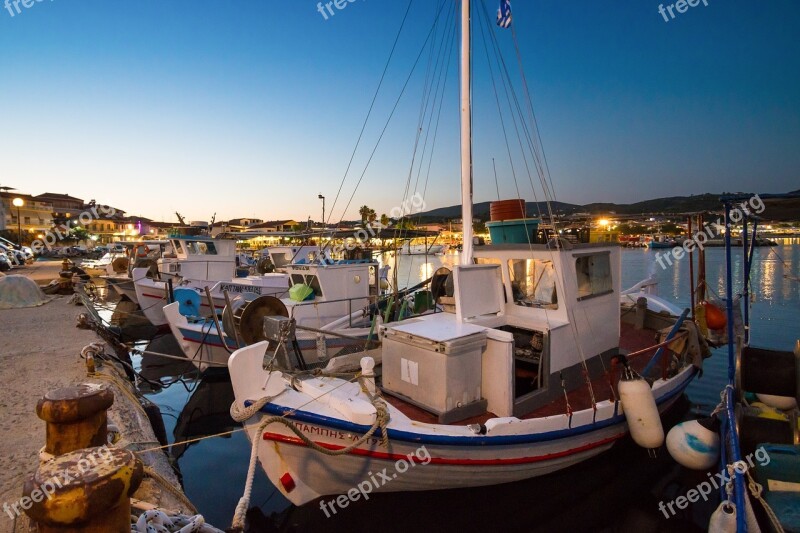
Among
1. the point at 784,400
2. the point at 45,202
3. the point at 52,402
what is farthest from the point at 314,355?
the point at 45,202

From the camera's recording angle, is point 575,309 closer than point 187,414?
Yes

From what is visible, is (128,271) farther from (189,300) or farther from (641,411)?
(641,411)

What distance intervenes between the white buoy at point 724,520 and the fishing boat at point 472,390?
73.5 inches

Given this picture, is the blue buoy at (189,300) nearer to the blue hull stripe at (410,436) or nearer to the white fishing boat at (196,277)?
the white fishing boat at (196,277)

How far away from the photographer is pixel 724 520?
4168 mm

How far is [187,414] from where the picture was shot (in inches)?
418

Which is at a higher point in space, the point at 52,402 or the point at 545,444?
the point at 52,402

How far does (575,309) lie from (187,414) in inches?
376

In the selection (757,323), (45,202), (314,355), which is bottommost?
(757,323)

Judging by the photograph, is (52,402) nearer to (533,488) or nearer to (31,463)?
(31,463)

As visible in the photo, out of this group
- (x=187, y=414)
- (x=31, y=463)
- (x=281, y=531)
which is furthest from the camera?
(x=187, y=414)

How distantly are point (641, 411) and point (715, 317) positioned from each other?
4230 millimetres

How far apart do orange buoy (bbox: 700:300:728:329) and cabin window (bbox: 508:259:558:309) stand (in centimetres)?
455

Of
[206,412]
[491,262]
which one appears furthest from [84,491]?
[206,412]
